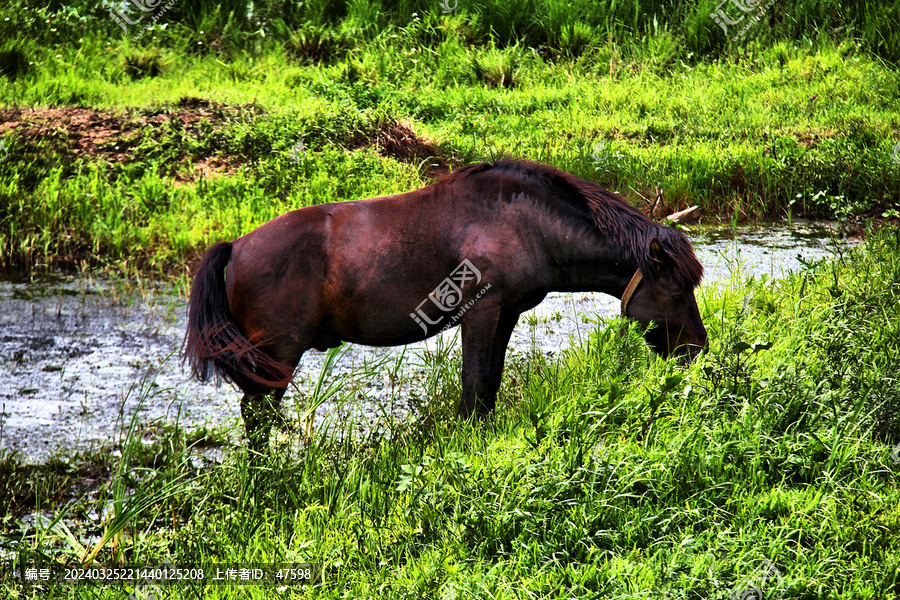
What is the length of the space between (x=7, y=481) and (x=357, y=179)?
5.34 metres

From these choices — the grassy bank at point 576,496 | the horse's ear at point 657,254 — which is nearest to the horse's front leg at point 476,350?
the grassy bank at point 576,496

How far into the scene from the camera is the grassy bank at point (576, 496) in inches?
127

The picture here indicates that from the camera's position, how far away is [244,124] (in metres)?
9.88

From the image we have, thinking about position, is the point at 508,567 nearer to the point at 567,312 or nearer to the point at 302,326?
the point at 302,326

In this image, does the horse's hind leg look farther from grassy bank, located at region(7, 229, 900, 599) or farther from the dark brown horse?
grassy bank, located at region(7, 229, 900, 599)

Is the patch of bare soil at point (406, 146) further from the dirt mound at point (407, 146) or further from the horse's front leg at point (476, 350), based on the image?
the horse's front leg at point (476, 350)

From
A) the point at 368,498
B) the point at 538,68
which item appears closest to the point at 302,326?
the point at 368,498

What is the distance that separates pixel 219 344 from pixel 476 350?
1486 mm

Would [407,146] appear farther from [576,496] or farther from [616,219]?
[576,496]

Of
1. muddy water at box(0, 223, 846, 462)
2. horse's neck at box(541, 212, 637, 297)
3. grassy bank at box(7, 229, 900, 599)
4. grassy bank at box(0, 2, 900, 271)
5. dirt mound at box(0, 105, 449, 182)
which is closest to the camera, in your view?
grassy bank at box(7, 229, 900, 599)

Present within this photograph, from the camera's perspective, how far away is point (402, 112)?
10836mm

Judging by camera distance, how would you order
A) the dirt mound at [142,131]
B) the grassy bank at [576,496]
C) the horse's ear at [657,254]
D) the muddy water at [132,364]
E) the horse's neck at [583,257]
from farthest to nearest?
the dirt mound at [142,131] < the muddy water at [132,364] < the horse's neck at [583,257] < the horse's ear at [657,254] < the grassy bank at [576,496]

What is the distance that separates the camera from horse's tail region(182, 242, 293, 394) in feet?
15.1

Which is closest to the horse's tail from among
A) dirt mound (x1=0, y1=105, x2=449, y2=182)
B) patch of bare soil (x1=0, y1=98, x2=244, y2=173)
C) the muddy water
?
the muddy water
